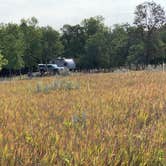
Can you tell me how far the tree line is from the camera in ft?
188

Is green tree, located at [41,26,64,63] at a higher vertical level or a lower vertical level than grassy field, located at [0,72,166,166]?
higher

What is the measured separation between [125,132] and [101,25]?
7821cm

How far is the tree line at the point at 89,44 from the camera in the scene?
57.2 m

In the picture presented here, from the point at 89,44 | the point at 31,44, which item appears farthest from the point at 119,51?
the point at 31,44

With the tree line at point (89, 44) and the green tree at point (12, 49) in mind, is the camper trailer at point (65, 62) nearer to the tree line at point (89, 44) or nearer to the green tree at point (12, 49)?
the tree line at point (89, 44)

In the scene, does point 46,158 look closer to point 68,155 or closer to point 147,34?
point 68,155

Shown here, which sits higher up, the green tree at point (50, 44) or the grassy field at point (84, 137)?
the green tree at point (50, 44)

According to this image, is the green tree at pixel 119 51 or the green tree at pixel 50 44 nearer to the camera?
the green tree at pixel 119 51

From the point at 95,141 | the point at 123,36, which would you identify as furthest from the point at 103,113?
the point at 123,36

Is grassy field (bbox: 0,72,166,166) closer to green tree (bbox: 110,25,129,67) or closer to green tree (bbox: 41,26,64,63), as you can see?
→ green tree (bbox: 110,25,129,67)

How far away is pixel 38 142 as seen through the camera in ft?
13.2

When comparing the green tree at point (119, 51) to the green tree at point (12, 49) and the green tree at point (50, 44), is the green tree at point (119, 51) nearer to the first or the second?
the green tree at point (50, 44)

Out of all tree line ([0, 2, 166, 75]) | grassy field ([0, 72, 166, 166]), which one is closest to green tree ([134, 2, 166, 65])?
tree line ([0, 2, 166, 75])

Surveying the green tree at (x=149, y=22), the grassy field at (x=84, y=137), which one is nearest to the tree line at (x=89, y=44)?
the green tree at (x=149, y=22)
